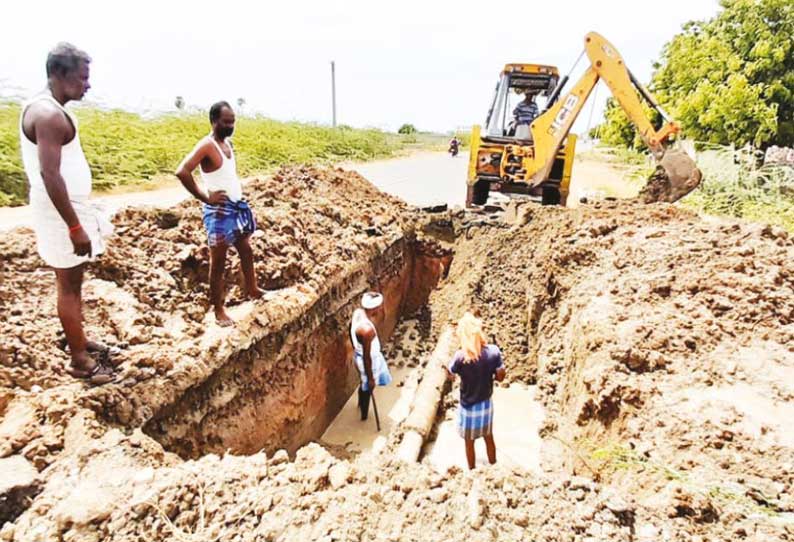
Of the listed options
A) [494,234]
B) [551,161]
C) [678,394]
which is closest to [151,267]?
[678,394]

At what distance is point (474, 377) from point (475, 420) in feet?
1.32

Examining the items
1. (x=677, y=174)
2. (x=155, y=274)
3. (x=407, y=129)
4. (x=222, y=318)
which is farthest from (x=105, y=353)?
(x=407, y=129)

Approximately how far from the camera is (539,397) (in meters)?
5.14

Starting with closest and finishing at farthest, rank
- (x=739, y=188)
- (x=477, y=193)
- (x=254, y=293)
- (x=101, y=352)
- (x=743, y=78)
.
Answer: (x=101, y=352), (x=254, y=293), (x=477, y=193), (x=739, y=188), (x=743, y=78)

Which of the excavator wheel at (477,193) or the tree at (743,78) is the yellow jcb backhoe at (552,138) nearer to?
the excavator wheel at (477,193)

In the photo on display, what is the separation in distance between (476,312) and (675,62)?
1341 centimetres

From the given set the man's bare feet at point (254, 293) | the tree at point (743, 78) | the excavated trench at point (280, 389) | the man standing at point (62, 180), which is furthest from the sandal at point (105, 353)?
the tree at point (743, 78)

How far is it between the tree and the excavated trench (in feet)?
36.8

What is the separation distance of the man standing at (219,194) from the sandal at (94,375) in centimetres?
99

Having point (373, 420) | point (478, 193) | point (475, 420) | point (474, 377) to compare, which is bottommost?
point (373, 420)

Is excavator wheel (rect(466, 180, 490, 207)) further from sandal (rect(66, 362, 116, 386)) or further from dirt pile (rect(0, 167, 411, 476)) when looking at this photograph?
sandal (rect(66, 362, 116, 386))

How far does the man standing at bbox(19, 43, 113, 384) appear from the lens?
8.29 feet

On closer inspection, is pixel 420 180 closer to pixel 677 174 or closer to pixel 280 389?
pixel 677 174

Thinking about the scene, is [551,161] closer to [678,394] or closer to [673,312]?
[673,312]
